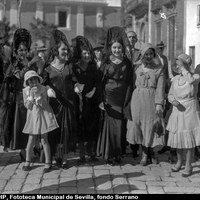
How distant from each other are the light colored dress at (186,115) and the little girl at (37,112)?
5.47 ft

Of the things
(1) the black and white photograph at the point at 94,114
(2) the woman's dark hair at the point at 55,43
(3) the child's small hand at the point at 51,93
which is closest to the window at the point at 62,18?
(1) the black and white photograph at the point at 94,114

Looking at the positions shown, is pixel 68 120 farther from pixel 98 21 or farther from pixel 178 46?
pixel 98 21

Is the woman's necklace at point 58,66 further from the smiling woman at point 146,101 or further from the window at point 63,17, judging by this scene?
the window at point 63,17

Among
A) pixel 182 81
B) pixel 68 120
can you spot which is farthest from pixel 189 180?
pixel 68 120

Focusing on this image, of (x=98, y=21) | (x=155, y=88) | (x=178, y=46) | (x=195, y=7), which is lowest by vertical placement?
(x=155, y=88)

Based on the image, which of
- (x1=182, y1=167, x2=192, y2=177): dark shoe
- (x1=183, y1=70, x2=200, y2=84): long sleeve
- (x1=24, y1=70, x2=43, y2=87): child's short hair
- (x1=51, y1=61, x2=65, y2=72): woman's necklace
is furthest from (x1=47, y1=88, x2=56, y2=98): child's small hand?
(x1=182, y1=167, x2=192, y2=177): dark shoe

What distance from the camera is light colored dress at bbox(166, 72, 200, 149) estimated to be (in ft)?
18.1

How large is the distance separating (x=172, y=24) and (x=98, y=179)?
18673mm

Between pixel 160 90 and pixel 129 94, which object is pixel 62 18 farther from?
pixel 160 90

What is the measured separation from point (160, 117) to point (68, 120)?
1.34m

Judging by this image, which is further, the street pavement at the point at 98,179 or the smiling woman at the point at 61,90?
the smiling woman at the point at 61,90

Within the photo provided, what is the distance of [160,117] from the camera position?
6.04 metres

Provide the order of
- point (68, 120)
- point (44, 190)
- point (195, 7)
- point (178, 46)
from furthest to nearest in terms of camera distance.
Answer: point (178, 46), point (195, 7), point (68, 120), point (44, 190)

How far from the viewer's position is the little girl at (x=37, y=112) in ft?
18.4
